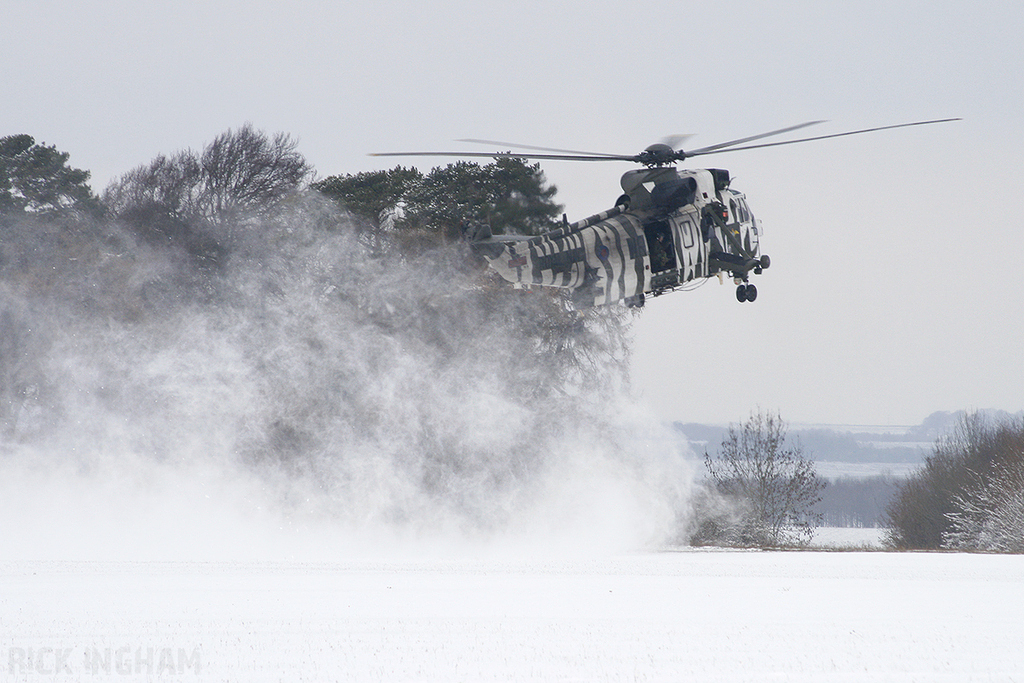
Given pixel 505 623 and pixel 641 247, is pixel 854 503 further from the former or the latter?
pixel 505 623

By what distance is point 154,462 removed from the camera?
110ft

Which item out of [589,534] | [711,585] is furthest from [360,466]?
[711,585]

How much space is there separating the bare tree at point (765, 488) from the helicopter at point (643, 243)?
17690 mm

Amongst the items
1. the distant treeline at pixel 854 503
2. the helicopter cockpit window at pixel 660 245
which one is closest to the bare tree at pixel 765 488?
the helicopter cockpit window at pixel 660 245

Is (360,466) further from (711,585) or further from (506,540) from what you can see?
(711,585)

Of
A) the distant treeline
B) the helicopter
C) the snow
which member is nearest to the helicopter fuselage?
the helicopter

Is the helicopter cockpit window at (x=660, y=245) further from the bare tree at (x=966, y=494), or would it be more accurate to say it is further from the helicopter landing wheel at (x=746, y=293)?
the bare tree at (x=966, y=494)

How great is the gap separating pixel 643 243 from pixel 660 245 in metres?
0.38

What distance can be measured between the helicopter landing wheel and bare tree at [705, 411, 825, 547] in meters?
17.1

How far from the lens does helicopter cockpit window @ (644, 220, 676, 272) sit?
2259 cm

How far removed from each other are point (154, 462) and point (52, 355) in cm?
577

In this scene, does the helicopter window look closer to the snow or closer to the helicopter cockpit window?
the helicopter cockpit window

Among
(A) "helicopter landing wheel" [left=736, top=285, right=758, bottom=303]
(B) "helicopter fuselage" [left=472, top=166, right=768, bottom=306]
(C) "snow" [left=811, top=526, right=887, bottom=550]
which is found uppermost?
(B) "helicopter fuselage" [left=472, top=166, right=768, bottom=306]

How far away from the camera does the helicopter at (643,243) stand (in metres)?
21.9
